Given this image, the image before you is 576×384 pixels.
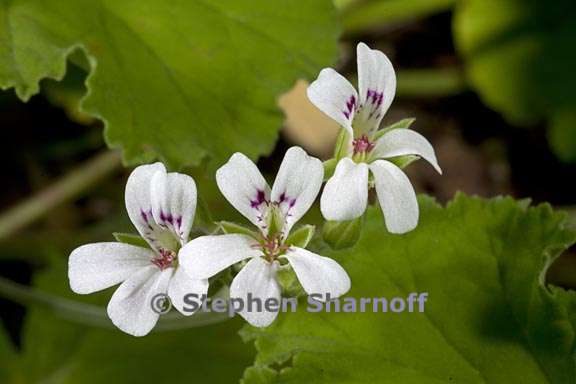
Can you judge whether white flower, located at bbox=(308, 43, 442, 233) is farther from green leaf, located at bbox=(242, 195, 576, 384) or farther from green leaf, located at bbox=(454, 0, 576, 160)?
green leaf, located at bbox=(454, 0, 576, 160)

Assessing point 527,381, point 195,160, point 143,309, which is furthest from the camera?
point 195,160

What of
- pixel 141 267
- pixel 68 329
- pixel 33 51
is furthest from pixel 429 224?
pixel 68 329

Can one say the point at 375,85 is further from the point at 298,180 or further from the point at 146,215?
the point at 146,215

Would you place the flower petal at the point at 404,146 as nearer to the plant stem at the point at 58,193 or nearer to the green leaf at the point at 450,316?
the green leaf at the point at 450,316

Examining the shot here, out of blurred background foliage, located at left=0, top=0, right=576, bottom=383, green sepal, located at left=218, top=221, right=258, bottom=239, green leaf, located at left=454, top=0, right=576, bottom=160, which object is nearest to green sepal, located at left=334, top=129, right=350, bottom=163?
green sepal, located at left=218, top=221, right=258, bottom=239

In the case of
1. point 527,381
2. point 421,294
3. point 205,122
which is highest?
point 205,122

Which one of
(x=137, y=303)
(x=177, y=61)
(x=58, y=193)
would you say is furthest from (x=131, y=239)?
(x=58, y=193)

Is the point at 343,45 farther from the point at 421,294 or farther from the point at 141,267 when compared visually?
the point at 141,267
